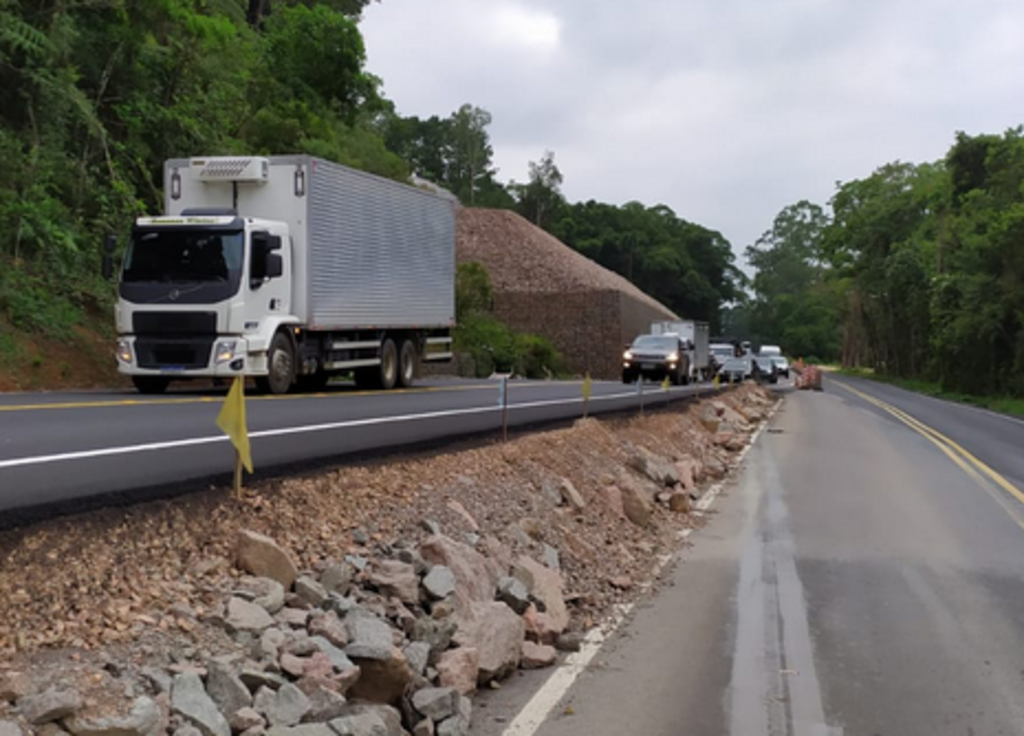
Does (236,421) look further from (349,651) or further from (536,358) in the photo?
(536,358)

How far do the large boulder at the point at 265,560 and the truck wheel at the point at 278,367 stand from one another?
11.9m

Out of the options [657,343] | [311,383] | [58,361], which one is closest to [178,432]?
[58,361]

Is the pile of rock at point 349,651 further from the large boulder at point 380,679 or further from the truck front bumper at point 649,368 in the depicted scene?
the truck front bumper at point 649,368

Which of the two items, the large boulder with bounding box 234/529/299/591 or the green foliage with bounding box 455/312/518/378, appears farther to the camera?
the green foliage with bounding box 455/312/518/378

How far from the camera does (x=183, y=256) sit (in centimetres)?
1764

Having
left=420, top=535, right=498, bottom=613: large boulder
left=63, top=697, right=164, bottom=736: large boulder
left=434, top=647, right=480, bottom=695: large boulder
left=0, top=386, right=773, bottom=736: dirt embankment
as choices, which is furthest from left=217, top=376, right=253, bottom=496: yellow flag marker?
left=63, top=697, right=164, bottom=736: large boulder

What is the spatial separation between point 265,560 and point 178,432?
550 centimetres

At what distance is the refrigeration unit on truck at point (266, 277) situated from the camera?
17266 millimetres

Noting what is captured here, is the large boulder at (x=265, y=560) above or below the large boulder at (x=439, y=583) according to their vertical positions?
above

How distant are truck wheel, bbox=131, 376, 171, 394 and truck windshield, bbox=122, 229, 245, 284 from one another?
172 cm

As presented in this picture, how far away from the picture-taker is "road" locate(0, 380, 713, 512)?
8.04 metres

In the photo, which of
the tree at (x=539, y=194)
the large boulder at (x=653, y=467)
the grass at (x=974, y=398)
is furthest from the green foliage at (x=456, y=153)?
the large boulder at (x=653, y=467)

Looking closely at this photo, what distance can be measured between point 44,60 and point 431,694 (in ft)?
62.6

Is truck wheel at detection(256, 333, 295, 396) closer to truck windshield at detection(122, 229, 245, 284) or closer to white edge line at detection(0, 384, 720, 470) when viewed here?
truck windshield at detection(122, 229, 245, 284)
